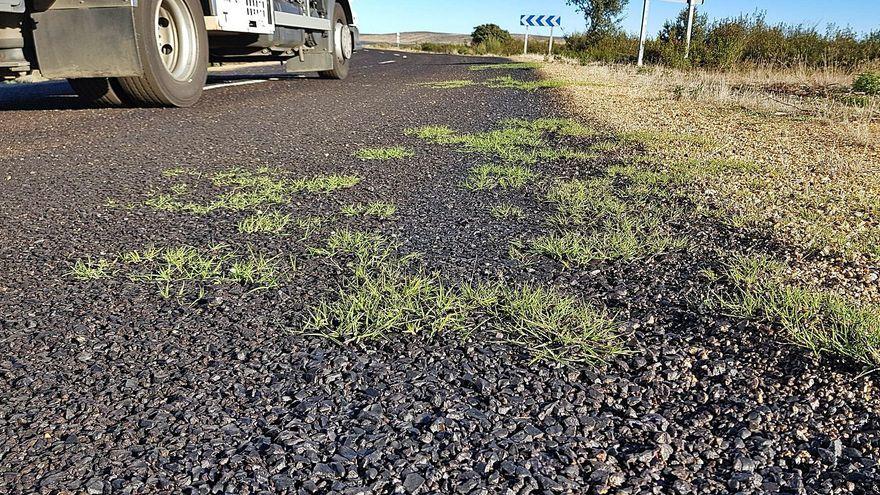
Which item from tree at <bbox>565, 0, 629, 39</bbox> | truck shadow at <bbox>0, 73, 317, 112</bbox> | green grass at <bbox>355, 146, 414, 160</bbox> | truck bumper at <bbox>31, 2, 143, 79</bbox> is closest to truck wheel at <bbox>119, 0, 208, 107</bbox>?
truck bumper at <bbox>31, 2, 143, 79</bbox>

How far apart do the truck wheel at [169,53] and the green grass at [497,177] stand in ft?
11.9

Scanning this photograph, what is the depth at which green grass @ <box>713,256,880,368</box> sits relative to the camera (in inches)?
65.7

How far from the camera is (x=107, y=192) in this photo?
10.5 feet

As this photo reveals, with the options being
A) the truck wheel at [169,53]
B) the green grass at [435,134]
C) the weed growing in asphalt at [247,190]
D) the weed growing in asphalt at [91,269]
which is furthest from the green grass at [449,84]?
the weed growing in asphalt at [91,269]

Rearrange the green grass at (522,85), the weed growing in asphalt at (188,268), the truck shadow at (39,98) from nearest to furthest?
the weed growing in asphalt at (188,268)
the truck shadow at (39,98)
the green grass at (522,85)

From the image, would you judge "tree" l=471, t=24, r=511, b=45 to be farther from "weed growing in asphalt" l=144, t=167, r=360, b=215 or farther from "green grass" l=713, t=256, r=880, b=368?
"green grass" l=713, t=256, r=880, b=368

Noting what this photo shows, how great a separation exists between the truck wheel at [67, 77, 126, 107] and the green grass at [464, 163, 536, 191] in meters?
4.37

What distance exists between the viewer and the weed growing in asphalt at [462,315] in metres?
1.74

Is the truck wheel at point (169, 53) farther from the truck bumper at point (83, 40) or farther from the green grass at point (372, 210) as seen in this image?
the green grass at point (372, 210)

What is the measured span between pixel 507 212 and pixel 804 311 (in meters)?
1.37

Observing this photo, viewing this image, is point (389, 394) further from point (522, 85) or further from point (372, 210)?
point (522, 85)

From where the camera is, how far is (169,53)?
6562 millimetres

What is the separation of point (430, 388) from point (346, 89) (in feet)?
27.2

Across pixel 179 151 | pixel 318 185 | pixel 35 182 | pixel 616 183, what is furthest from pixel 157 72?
pixel 616 183
